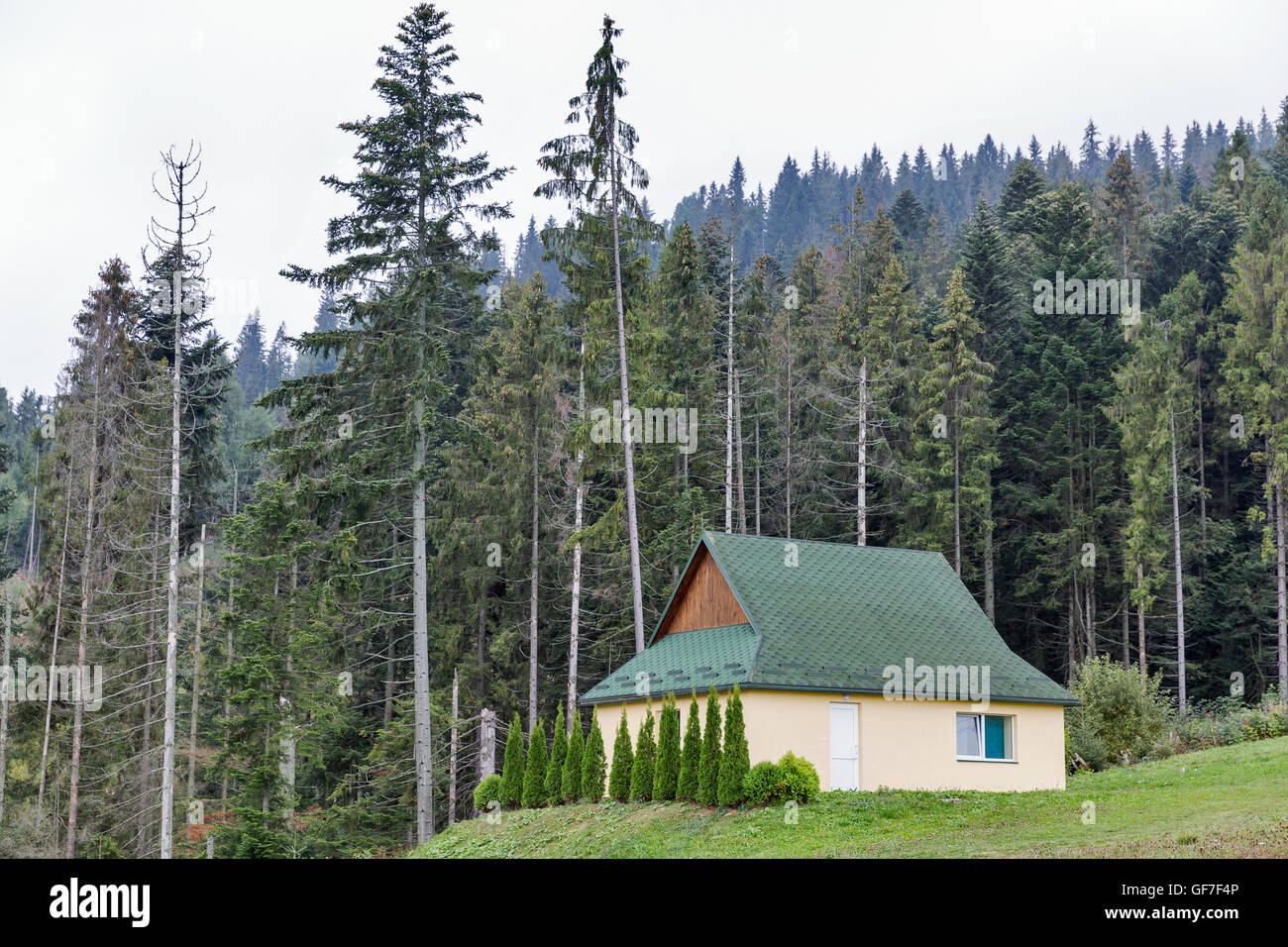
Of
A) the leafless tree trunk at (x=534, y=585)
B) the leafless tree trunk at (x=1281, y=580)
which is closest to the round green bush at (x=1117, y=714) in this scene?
the leafless tree trunk at (x=1281, y=580)

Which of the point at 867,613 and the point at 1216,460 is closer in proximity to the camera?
the point at 867,613

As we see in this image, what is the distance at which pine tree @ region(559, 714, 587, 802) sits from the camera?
2558 centimetres

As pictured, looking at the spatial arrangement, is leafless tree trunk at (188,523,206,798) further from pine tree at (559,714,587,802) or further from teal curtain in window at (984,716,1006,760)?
teal curtain in window at (984,716,1006,760)

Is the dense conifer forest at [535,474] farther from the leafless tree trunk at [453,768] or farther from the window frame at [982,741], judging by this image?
the window frame at [982,741]

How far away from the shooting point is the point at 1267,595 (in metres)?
40.7

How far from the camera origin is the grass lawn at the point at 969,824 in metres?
13.8

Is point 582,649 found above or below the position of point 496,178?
below

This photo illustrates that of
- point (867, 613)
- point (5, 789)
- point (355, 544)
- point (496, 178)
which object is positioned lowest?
point (5, 789)

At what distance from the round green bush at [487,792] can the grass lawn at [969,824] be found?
282cm

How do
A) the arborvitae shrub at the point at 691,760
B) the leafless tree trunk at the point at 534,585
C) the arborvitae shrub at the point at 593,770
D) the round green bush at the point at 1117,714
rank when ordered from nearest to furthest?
the arborvitae shrub at the point at 691,760 → the arborvitae shrub at the point at 593,770 → the round green bush at the point at 1117,714 → the leafless tree trunk at the point at 534,585

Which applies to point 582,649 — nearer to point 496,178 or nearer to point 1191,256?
point 496,178

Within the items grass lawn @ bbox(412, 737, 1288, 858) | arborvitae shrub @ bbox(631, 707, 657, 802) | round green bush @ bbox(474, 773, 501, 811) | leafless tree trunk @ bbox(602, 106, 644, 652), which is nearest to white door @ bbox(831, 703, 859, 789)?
grass lawn @ bbox(412, 737, 1288, 858)
